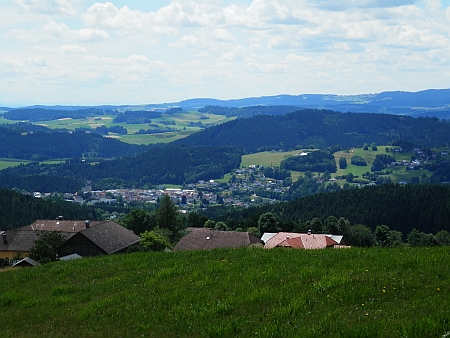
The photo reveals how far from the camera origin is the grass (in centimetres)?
1171

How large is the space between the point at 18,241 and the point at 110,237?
48.7 feet

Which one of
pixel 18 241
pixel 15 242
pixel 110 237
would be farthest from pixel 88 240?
pixel 15 242

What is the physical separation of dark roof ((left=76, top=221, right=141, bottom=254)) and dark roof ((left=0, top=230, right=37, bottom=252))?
10.5m

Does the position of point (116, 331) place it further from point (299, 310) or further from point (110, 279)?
point (110, 279)

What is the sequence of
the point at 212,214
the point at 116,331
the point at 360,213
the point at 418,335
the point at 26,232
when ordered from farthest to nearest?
the point at 212,214 → the point at 360,213 → the point at 26,232 → the point at 116,331 → the point at 418,335

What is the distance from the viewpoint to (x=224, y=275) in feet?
55.4

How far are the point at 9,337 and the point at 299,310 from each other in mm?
7109

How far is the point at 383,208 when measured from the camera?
127312 millimetres

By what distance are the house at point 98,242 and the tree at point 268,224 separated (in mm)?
29896

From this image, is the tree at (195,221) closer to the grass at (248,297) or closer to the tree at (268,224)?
the tree at (268,224)

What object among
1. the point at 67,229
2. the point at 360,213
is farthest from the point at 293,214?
the point at 67,229

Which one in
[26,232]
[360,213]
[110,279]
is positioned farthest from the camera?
[360,213]

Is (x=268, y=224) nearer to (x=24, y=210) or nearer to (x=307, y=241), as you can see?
(x=307, y=241)

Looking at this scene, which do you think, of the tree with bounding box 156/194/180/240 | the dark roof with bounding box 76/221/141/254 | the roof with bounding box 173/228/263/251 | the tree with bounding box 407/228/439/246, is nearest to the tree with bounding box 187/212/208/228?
the tree with bounding box 156/194/180/240
